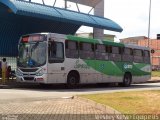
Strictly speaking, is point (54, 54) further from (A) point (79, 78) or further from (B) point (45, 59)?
(A) point (79, 78)

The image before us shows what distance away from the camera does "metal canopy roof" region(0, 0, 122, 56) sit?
27.2 m

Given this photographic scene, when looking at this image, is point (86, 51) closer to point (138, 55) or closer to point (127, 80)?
point (127, 80)

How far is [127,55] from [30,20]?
23.0 ft

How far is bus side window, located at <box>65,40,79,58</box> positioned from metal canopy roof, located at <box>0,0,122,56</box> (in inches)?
144

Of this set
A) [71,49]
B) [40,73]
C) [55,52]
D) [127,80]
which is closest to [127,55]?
[127,80]

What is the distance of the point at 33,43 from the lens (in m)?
24.1

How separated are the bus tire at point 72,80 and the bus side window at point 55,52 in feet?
4.59

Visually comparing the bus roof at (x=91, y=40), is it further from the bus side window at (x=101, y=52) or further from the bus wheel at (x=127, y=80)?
the bus wheel at (x=127, y=80)

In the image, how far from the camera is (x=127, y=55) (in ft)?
99.7

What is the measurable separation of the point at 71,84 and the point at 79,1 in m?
10.7

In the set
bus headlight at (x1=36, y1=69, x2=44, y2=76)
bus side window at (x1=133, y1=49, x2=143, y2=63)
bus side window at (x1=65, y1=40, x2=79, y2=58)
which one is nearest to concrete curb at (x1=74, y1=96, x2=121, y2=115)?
bus headlight at (x1=36, y1=69, x2=44, y2=76)

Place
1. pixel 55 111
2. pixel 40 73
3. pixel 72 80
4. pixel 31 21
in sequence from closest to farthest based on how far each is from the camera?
pixel 55 111, pixel 40 73, pixel 72 80, pixel 31 21

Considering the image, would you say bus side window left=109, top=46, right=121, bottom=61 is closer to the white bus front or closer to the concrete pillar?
the white bus front

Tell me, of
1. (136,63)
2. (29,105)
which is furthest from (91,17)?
(29,105)
